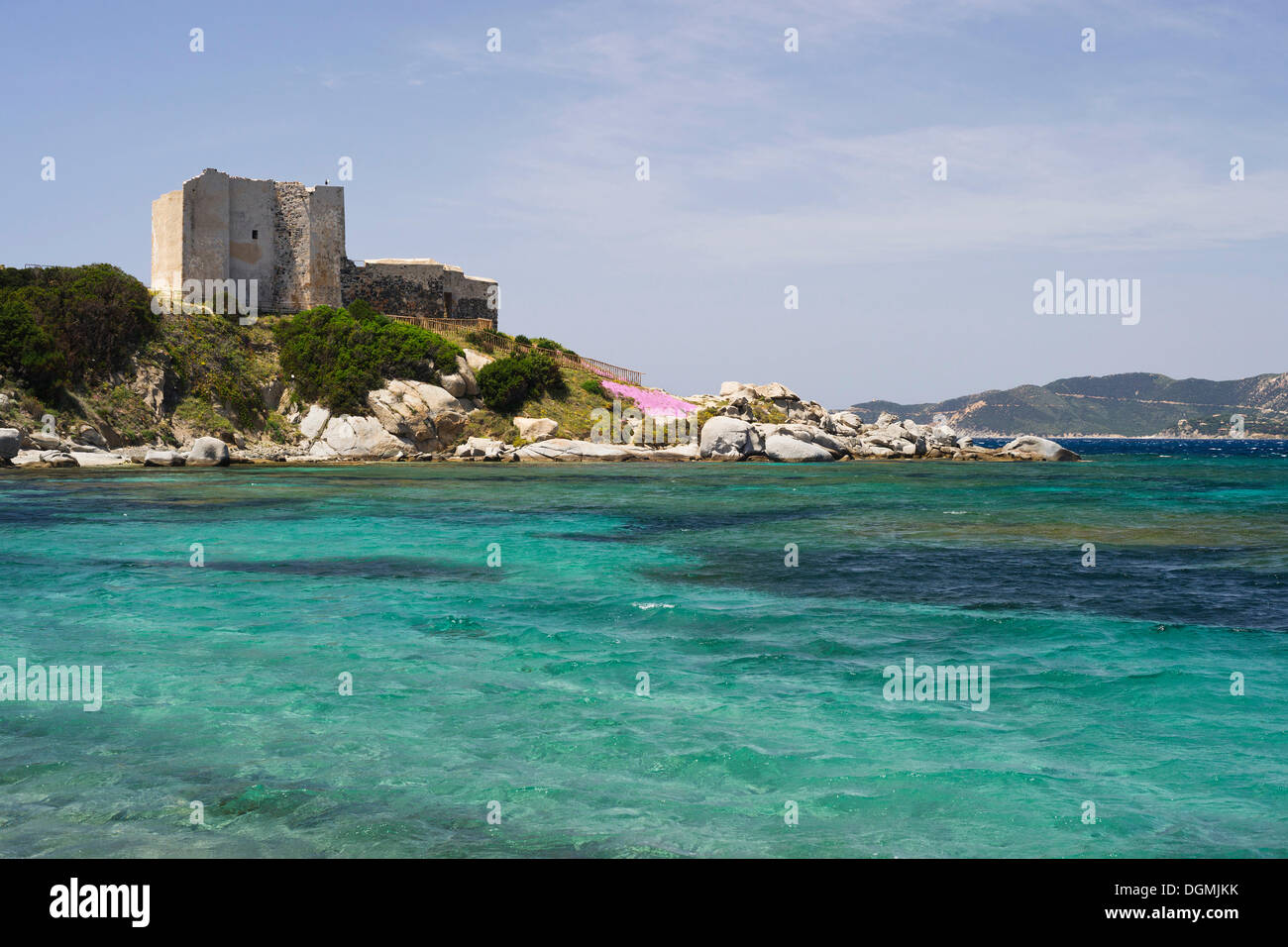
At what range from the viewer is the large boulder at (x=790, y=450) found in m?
52.0

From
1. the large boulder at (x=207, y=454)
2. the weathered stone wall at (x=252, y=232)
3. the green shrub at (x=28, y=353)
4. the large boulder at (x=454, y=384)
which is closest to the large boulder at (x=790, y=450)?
the large boulder at (x=454, y=384)

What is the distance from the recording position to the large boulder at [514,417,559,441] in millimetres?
52094

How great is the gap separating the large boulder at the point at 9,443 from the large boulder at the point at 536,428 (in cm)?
2272

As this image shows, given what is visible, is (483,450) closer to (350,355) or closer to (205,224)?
(350,355)

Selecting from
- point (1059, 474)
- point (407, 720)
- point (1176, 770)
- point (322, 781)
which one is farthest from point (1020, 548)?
point (1059, 474)

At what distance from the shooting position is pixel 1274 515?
27.5 m

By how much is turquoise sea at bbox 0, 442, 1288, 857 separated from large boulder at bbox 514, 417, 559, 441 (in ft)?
99.5

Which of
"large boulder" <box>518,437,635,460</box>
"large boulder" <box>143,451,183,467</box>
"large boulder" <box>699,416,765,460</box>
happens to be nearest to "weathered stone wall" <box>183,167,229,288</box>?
"large boulder" <box>143,451,183,467</box>

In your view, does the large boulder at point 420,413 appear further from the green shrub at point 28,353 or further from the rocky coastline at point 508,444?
the green shrub at point 28,353

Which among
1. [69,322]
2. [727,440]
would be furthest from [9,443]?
[727,440]

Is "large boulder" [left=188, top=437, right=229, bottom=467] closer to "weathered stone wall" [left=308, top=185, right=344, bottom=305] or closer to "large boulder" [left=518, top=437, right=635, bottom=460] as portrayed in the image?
"large boulder" [left=518, top=437, right=635, bottom=460]

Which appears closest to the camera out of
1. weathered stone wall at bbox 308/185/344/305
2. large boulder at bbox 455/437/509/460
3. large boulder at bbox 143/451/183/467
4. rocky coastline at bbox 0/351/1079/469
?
large boulder at bbox 143/451/183/467

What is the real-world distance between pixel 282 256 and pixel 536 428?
18.5 metres

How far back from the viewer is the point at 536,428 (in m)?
52.4
